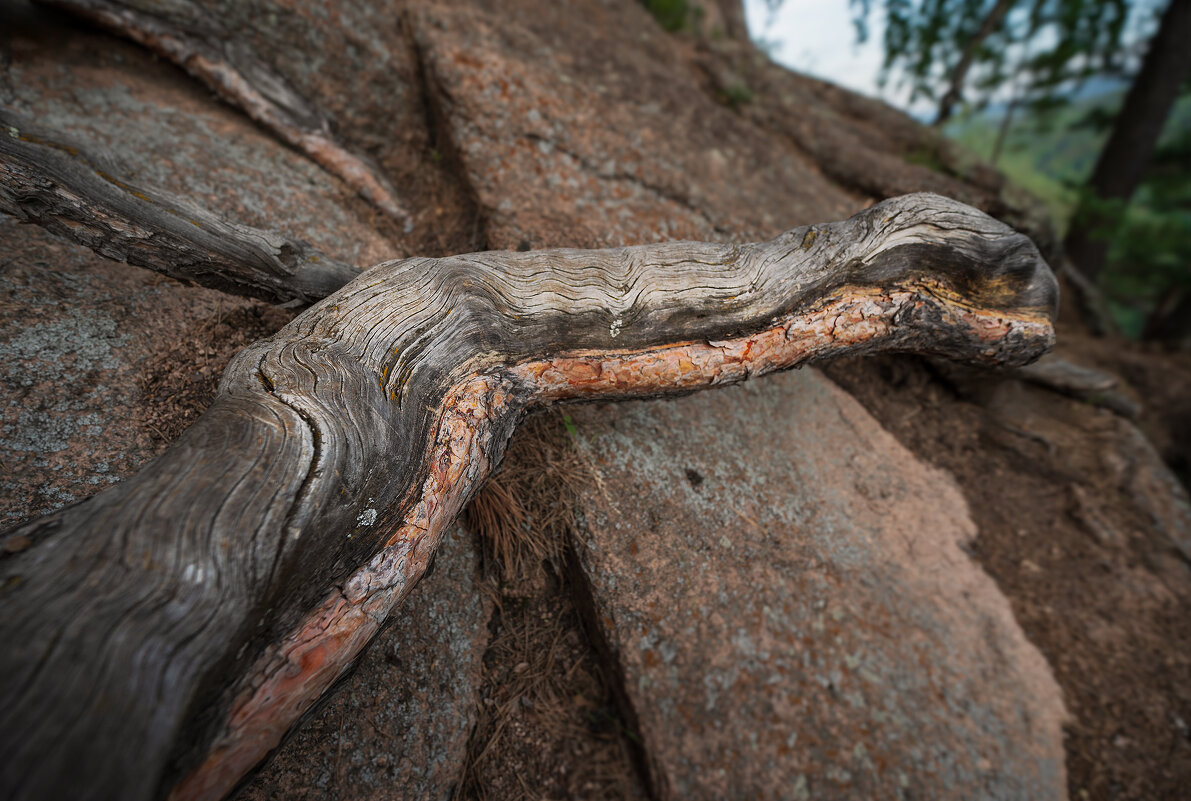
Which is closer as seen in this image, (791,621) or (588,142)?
(791,621)

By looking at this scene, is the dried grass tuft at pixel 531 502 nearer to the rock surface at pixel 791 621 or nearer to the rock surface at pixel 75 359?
the rock surface at pixel 791 621

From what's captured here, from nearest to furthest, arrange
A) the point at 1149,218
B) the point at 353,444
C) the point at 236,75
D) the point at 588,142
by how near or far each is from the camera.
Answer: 1. the point at 353,444
2. the point at 236,75
3. the point at 588,142
4. the point at 1149,218

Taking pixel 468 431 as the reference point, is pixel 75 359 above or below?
above

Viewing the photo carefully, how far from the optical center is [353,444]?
4.67 feet

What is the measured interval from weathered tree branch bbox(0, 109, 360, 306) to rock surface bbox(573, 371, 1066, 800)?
1.40m

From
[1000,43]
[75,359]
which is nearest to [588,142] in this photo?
[75,359]

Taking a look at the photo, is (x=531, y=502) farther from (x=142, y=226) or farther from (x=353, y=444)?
(x=142, y=226)

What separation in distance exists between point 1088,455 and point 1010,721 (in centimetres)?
224

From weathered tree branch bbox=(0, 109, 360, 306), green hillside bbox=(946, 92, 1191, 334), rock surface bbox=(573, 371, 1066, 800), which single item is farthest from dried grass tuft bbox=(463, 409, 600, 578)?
green hillside bbox=(946, 92, 1191, 334)

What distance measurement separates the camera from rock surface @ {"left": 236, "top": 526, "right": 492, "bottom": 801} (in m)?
1.64

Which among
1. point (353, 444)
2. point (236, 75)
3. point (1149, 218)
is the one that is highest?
point (236, 75)

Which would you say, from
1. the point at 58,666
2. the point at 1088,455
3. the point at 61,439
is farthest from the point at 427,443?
the point at 1088,455

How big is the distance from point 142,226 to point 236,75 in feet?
5.42

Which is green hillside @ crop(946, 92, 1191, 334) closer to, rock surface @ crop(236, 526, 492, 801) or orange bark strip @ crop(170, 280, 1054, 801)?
orange bark strip @ crop(170, 280, 1054, 801)
